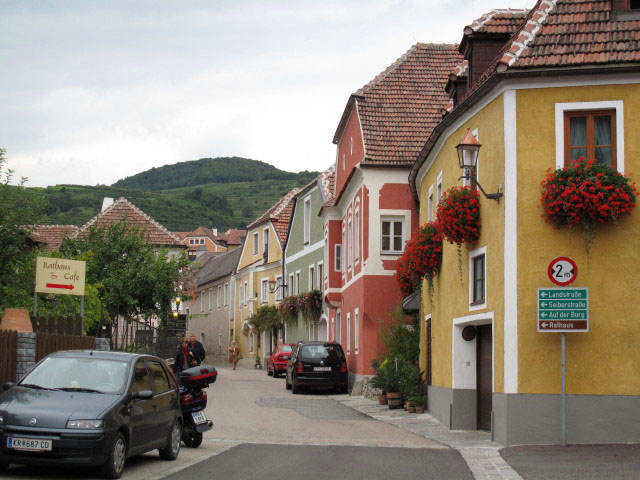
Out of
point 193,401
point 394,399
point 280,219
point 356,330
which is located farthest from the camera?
point 280,219

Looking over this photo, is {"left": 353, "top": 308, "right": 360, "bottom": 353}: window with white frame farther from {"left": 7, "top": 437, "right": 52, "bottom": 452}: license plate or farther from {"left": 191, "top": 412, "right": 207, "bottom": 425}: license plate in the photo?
{"left": 7, "top": 437, "right": 52, "bottom": 452}: license plate

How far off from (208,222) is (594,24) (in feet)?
498

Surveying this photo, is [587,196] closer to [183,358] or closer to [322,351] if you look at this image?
[183,358]

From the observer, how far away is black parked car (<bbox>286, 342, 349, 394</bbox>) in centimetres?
3256

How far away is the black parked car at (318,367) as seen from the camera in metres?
32.6

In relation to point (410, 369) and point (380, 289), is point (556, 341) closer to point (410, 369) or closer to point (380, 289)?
point (410, 369)

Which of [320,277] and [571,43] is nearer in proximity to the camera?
[571,43]

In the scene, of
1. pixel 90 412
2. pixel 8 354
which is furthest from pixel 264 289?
pixel 90 412

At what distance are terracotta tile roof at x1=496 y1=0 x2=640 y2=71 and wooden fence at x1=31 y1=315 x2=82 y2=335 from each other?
32.8 ft

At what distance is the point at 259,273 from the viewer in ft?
206

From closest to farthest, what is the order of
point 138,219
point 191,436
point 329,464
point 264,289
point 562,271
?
point 329,464 < point 562,271 < point 191,436 < point 138,219 < point 264,289

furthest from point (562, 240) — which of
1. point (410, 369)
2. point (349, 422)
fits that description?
point (410, 369)

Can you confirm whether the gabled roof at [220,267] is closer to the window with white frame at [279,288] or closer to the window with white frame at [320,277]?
the window with white frame at [279,288]

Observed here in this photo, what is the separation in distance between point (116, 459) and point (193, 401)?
157 inches
